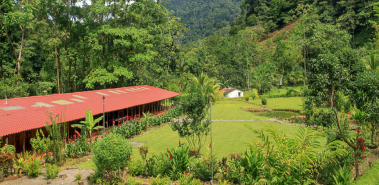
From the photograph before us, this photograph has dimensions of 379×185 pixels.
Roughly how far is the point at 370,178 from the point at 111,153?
900 centimetres

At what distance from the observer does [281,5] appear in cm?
7612

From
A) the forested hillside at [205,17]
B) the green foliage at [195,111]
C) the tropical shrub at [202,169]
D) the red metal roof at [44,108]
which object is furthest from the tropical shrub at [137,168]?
the forested hillside at [205,17]

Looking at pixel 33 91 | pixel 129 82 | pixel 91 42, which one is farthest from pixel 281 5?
pixel 33 91

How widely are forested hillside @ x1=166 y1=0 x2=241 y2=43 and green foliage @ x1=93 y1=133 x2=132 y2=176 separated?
117525mm

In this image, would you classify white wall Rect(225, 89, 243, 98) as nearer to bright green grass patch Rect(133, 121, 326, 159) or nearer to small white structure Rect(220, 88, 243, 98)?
small white structure Rect(220, 88, 243, 98)

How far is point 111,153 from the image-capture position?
868 cm

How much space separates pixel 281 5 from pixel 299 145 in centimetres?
7655

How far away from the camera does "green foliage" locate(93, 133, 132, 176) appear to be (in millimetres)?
8617

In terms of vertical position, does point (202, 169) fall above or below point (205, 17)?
below

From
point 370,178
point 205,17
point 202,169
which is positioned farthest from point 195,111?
point 205,17

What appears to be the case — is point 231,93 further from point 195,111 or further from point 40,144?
point 40,144

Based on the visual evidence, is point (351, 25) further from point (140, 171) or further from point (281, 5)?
point (140, 171)

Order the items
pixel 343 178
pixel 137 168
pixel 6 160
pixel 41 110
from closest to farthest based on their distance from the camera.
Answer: pixel 343 178 < pixel 6 160 < pixel 137 168 < pixel 41 110

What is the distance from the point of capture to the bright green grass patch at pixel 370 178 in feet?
28.6
